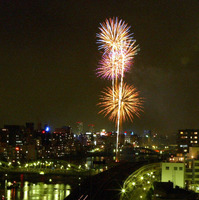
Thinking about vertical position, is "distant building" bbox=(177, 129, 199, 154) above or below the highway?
above

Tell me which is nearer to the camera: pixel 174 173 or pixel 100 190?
pixel 100 190

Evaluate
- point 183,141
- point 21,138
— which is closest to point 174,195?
point 183,141

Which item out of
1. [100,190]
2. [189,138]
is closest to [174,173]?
[100,190]

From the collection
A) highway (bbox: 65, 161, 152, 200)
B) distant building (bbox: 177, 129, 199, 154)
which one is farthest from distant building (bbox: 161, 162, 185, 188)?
distant building (bbox: 177, 129, 199, 154)

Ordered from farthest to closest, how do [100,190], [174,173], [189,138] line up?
[189,138]
[174,173]
[100,190]

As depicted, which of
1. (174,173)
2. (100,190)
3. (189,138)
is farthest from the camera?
(189,138)

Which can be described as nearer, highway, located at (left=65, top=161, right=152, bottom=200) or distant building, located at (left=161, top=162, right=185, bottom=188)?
highway, located at (left=65, top=161, right=152, bottom=200)

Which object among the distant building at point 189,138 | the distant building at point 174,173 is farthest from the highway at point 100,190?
the distant building at point 189,138

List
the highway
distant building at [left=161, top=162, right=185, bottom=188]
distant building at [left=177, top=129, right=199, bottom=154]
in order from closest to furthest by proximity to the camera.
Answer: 1. the highway
2. distant building at [left=161, top=162, right=185, bottom=188]
3. distant building at [left=177, top=129, right=199, bottom=154]

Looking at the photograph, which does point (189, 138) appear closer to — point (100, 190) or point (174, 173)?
point (174, 173)

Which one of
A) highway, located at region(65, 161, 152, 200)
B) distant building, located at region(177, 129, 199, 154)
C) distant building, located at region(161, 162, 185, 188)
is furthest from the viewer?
distant building, located at region(177, 129, 199, 154)

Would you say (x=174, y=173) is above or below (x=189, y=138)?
below

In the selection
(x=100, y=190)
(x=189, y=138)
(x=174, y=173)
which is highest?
(x=189, y=138)

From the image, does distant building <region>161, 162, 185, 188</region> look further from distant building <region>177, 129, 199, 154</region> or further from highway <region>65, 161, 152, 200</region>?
distant building <region>177, 129, 199, 154</region>
